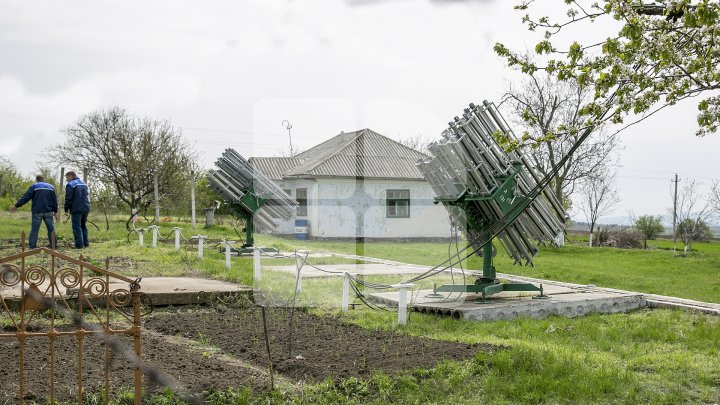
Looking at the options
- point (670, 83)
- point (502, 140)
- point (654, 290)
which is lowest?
point (654, 290)

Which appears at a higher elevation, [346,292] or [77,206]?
[77,206]

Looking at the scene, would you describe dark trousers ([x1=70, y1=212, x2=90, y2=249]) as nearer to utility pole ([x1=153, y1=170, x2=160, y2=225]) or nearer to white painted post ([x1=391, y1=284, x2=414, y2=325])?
white painted post ([x1=391, y1=284, x2=414, y2=325])

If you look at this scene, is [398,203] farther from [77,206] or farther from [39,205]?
[39,205]

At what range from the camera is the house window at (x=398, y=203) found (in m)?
25.1

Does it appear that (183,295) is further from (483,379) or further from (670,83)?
(670,83)

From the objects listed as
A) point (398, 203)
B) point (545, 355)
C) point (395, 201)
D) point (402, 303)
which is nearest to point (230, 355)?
point (402, 303)

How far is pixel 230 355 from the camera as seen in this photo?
20.5 ft

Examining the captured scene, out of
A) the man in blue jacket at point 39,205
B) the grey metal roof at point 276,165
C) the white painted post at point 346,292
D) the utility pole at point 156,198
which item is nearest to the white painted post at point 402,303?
the white painted post at point 346,292

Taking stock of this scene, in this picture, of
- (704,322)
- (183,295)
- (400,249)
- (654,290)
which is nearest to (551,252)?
(400,249)

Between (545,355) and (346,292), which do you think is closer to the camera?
(545,355)

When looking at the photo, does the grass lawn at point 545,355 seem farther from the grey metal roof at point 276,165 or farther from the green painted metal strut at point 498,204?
the grey metal roof at point 276,165

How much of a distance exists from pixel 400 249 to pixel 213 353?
15717 mm

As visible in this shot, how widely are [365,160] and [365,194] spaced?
4.70ft

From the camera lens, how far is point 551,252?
2370cm
